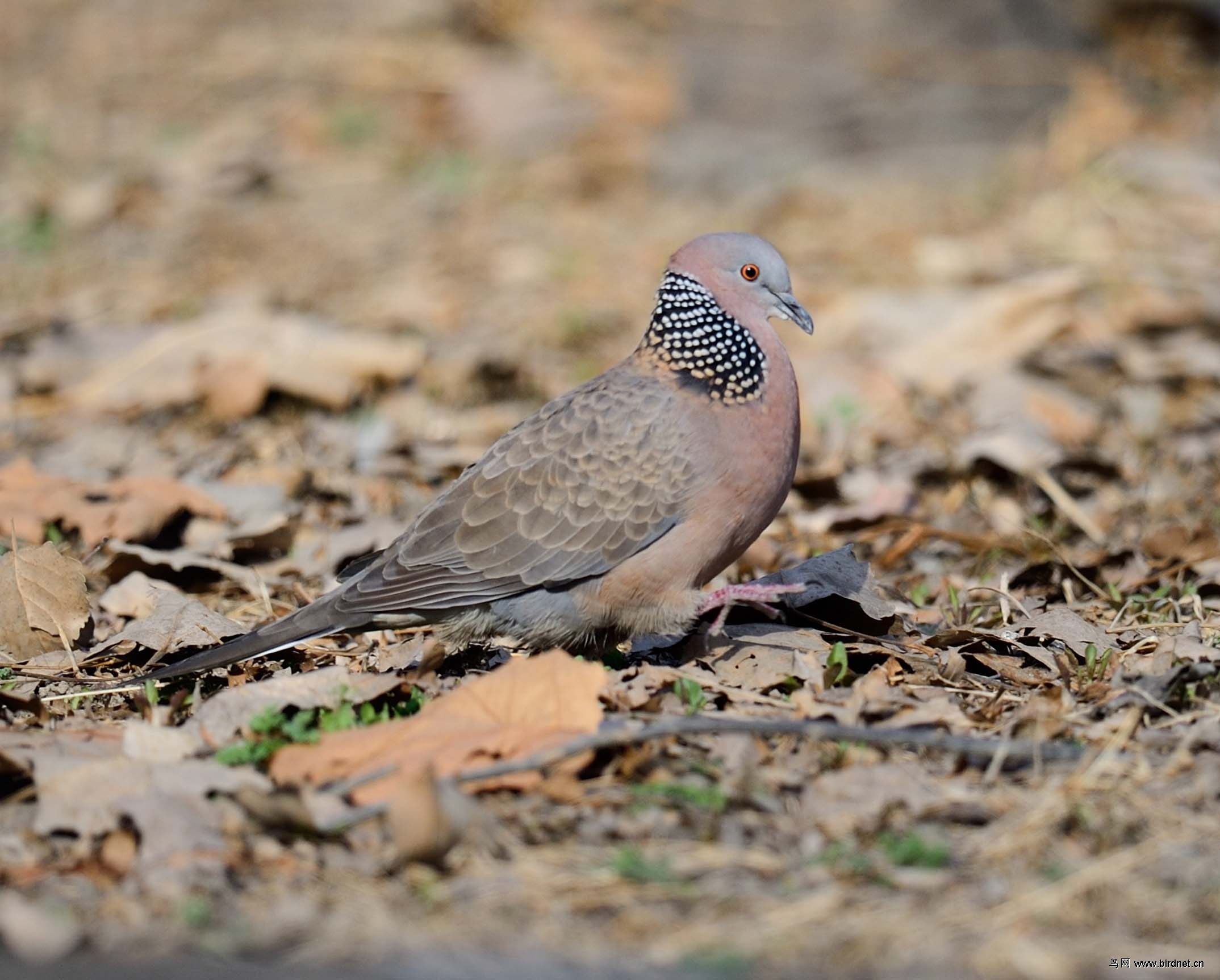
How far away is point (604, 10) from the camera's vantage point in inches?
425

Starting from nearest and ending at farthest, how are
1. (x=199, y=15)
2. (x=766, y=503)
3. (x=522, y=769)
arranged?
(x=522, y=769) < (x=766, y=503) < (x=199, y=15)

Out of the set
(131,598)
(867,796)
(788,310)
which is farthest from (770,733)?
(131,598)

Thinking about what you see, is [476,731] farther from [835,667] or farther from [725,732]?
[835,667]

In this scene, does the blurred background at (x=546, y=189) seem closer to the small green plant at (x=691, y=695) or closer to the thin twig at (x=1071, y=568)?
the thin twig at (x=1071, y=568)

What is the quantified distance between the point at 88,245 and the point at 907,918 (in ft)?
26.8

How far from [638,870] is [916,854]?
571 millimetres

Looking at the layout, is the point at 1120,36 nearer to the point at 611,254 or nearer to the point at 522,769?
the point at 611,254

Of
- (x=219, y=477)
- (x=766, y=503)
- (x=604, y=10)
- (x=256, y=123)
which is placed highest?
(x=604, y=10)

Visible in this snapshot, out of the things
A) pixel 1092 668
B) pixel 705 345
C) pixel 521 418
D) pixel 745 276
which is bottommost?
pixel 521 418

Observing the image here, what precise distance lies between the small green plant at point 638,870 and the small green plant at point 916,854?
461 millimetres

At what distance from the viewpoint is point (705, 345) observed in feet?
14.2

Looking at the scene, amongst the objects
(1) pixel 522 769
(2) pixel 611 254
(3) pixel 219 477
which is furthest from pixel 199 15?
(1) pixel 522 769

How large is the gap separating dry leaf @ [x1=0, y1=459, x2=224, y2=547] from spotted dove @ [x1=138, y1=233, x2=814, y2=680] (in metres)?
1.36

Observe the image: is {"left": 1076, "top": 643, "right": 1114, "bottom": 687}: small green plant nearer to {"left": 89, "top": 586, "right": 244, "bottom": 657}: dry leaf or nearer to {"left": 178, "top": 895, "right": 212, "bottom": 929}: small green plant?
{"left": 178, "top": 895, "right": 212, "bottom": 929}: small green plant
